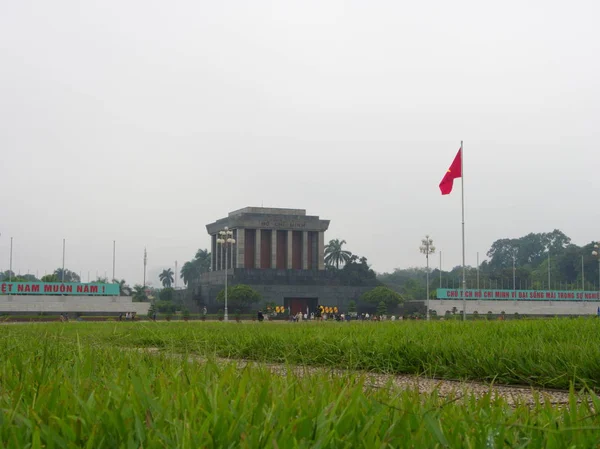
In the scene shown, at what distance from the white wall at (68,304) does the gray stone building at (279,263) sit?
987 cm

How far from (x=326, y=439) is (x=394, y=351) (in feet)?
23.2

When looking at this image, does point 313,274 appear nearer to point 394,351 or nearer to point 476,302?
point 476,302

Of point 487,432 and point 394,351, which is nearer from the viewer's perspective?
point 487,432

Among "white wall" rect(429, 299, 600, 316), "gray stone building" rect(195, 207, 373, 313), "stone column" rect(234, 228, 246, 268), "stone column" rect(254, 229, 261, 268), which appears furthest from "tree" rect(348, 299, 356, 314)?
"stone column" rect(234, 228, 246, 268)

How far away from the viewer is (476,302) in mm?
61562

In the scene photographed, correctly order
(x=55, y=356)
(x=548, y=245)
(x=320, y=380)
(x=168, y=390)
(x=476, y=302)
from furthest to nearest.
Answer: (x=548, y=245) < (x=476, y=302) < (x=55, y=356) < (x=320, y=380) < (x=168, y=390)

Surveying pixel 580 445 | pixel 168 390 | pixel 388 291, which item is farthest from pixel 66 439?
pixel 388 291

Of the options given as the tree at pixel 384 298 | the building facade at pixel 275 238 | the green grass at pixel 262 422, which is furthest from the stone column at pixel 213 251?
the green grass at pixel 262 422

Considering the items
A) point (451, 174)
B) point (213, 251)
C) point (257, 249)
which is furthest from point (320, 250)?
point (451, 174)

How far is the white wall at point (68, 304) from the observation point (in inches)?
1960

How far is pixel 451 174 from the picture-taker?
26219 mm

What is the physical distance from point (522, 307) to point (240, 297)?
92.0ft

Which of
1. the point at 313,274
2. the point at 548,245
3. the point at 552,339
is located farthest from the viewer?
the point at 548,245

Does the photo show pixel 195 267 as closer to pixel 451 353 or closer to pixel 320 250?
pixel 320 250
